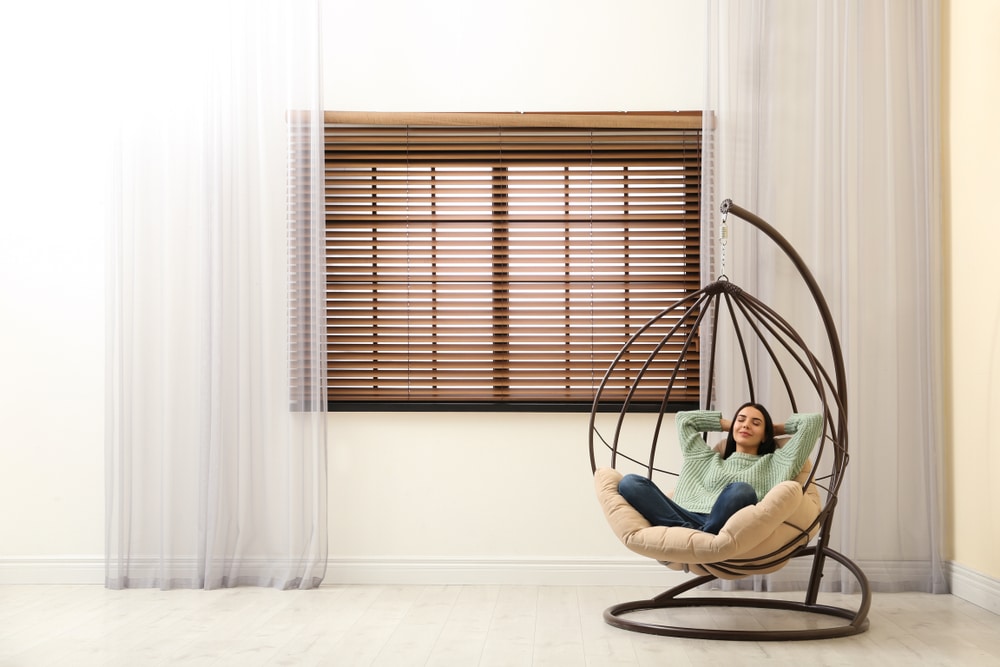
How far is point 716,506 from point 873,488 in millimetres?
1106

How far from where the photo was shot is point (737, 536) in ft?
8.94

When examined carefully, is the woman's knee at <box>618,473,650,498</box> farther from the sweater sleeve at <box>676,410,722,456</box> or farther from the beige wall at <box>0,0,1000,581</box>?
the beige wall at <box>0,0,1000,581</box>

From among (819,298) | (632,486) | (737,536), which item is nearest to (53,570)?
(632,486)

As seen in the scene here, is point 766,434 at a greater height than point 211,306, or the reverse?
point 211,306

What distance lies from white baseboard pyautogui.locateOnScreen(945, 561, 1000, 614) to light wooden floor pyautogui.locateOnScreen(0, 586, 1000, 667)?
43 mm

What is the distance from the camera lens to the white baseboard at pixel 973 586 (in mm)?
3320

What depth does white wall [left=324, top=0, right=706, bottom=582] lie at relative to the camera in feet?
12.6

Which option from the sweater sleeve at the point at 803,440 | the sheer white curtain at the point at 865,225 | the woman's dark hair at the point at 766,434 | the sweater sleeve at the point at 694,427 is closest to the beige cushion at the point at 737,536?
the sweater sleeve at the point at 803,440

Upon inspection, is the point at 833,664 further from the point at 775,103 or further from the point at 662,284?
the point at 775,103

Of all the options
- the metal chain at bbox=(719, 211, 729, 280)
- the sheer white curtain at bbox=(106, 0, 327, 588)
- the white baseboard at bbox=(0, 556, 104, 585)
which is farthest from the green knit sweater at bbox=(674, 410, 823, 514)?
the white baseboard at bbox=(0, 556, 104, 585)

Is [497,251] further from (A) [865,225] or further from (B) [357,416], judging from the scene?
(A) [865,225]

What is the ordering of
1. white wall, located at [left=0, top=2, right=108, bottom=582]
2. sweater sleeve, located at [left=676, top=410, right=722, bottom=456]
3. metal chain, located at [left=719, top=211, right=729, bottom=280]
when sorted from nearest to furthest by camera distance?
1. metal chain, located at [left=719, top=211, right=729, bottom=280]
2. sweater sleeve, located at [left=676, top=410, right=722, bottom=456]
3. white wall, located at [left=0, top=2, right=108, bottom=582]

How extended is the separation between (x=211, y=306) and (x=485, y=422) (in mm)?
1218

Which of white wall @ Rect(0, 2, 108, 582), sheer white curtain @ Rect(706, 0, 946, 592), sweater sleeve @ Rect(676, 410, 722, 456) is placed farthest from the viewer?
white wall @ Rect(0, 2, 108, 582)
